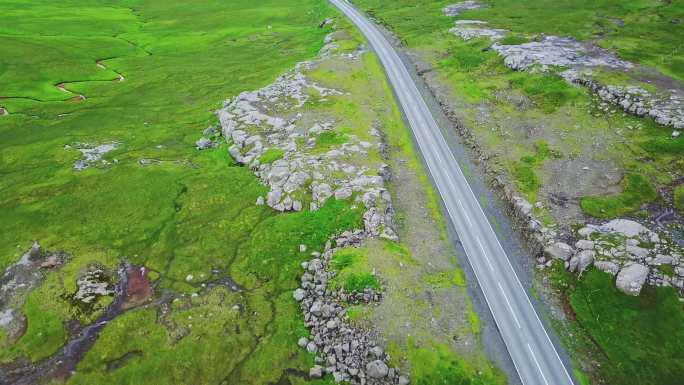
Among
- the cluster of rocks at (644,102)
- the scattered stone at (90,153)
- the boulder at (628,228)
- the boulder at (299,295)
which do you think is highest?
the cluster of rocks at (644,102)

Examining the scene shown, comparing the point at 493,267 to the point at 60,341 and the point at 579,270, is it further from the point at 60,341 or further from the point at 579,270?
the point at 60,341

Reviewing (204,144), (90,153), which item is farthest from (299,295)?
(90,153)

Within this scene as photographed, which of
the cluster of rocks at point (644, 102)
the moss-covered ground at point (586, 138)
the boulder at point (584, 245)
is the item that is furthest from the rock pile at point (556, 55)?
the boulder at point (584, 245)

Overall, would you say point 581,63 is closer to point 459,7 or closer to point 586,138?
point 586,138

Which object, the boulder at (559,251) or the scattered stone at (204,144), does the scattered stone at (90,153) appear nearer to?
the scattered stone at (204,144)

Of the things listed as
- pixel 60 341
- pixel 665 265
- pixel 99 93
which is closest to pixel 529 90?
pixel 665 265

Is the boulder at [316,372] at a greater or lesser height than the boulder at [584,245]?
lesser

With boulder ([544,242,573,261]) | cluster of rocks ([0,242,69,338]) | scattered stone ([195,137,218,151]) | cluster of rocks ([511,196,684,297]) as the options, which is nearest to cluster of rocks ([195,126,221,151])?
scattered stone ([195,137,218,151])
